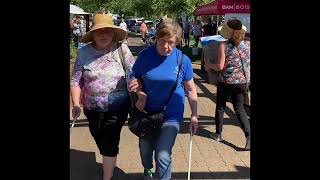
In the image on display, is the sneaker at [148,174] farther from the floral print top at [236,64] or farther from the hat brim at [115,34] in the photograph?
the floral print top at [236,64]

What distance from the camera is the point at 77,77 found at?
411cm

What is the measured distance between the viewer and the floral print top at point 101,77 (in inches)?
159

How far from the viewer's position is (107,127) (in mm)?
4191

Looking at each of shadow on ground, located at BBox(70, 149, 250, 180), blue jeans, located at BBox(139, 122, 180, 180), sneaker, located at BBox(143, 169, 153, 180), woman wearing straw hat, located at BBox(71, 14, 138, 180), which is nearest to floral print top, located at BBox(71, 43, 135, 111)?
woman wearing straw hat, located at BBox(71, 14, 138, 180)

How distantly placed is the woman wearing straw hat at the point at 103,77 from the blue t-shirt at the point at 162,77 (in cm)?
12

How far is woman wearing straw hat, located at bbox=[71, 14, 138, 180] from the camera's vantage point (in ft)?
13.3

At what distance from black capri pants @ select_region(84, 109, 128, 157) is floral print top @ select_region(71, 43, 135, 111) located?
0.06 m

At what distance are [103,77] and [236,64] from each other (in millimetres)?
2363

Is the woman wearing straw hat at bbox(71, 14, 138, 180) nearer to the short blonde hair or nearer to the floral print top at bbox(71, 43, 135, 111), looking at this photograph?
the floral print top at bbox(71, 43, 135, 111)

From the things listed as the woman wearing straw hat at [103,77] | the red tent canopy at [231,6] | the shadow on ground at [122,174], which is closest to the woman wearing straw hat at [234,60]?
the shadow on ground at [122,174]

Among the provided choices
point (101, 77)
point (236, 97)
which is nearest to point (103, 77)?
point (101, 77)
